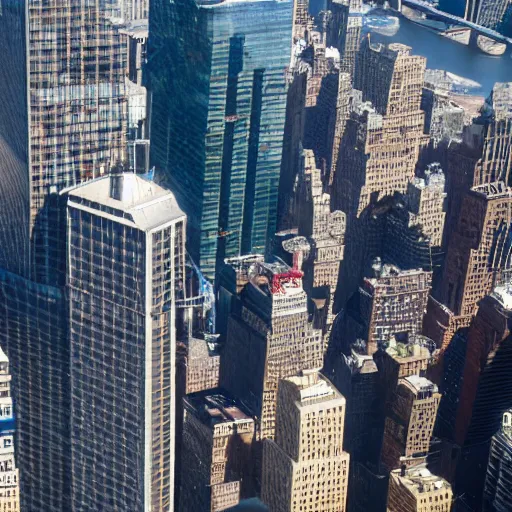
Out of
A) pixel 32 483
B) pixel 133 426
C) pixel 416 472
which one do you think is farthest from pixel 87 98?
pixel 416 472

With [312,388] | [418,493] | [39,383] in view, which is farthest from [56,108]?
[418,493]

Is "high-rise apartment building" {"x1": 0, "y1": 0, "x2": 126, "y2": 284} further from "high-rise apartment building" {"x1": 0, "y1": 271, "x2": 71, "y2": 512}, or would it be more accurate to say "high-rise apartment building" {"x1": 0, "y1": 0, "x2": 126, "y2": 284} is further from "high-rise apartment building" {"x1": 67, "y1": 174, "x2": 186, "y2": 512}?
"high-rise apartment building" {"x1": 67, "y1": 174, "x2": 186, "y2": 512}

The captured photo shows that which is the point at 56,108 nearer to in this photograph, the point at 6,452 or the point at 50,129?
the point at 50,129

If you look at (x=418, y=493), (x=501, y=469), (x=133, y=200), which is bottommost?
(x=418, y=493)

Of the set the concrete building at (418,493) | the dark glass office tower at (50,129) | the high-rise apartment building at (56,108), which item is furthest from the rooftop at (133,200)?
the concrete building at (418,493)

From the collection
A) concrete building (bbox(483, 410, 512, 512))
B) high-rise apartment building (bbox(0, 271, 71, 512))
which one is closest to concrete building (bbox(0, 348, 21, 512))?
high-rise apartment building (bbox(0, 271, 71, 512))

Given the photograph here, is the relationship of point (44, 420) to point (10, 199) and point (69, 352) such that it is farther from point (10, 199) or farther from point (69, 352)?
point (10, 199)
